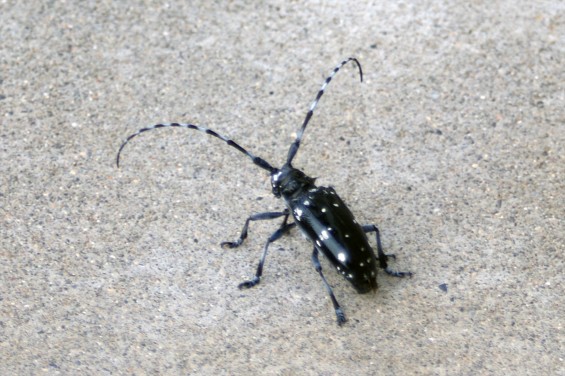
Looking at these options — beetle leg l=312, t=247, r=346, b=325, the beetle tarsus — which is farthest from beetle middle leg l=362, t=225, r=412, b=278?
the beetle tarsus

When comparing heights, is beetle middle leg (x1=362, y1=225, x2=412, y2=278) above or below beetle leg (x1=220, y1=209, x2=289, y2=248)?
above

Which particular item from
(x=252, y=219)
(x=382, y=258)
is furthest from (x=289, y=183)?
(x=382, y=258)

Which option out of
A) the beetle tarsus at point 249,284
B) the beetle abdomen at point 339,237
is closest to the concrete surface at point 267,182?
the beetle tarsus at point 249,284

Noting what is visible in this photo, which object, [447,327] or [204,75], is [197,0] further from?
[447,327]

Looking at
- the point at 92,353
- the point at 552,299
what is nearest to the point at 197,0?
the point at 92,353

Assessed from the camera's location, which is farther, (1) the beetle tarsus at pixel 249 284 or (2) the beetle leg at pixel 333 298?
(1) the beetle tarsus at pixel 249 284

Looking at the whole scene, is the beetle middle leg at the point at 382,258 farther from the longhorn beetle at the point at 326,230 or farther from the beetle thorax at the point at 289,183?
the beetle thorax at the point at 289,183

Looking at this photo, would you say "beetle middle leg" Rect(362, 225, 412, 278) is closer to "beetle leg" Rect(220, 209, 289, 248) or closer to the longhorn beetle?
the longhorn beetle

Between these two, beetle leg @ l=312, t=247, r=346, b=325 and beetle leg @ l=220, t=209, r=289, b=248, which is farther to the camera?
beetle leg @ l=220, t=209, r=289, b=248

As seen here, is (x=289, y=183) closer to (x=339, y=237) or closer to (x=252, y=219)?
(x=252, y=219)
